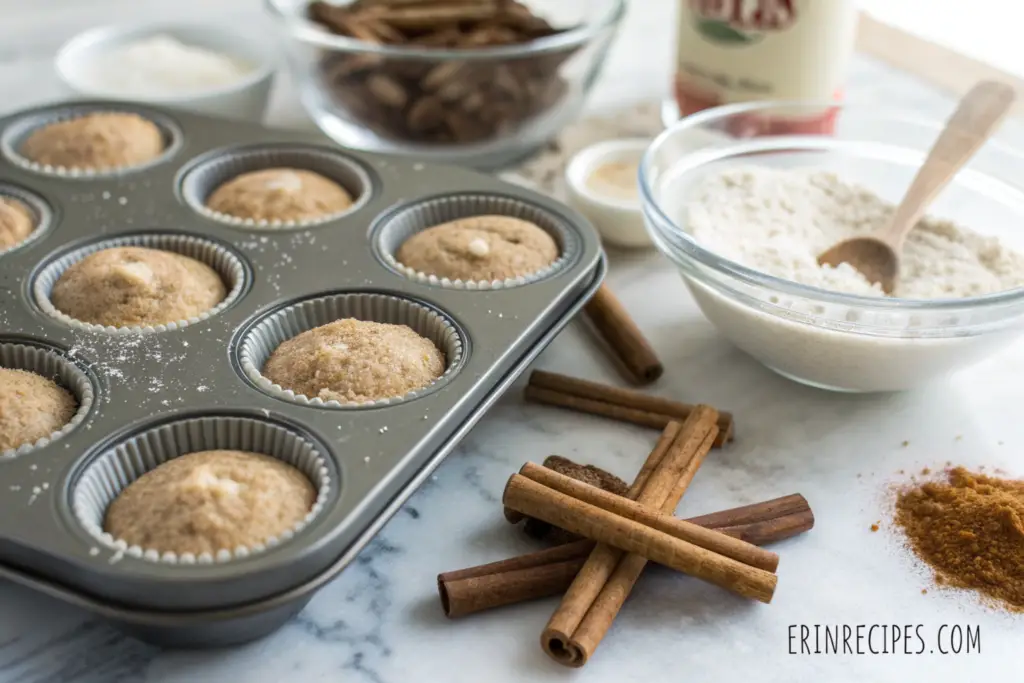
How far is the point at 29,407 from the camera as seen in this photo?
1307mm

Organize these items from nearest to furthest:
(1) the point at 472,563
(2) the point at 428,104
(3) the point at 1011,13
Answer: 1. (1) the point at 472,563
2. (2) the point at 428,104
3. (3) the point at 1011,13

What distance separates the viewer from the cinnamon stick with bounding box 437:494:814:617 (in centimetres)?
125

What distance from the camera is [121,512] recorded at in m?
1.19

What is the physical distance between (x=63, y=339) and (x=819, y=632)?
1.07 meters

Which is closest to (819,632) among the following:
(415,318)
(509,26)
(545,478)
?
(545,478)

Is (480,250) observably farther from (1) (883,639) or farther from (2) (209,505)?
(1) (883,639)

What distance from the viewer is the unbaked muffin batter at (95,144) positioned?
1.92 m

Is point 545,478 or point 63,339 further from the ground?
point 63,339

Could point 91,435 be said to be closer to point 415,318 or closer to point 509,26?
point 415,318

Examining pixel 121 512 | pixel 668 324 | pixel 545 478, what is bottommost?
pixel 668 324

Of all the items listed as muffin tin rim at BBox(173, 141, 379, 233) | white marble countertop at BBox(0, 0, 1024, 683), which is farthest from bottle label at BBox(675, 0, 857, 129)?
muffin tin rim at BBox(173, 141, 379, 233)

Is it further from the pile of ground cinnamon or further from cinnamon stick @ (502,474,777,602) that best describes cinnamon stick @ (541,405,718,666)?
the pile of ground cinnamon

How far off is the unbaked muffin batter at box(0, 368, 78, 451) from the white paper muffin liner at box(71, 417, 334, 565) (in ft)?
0.38

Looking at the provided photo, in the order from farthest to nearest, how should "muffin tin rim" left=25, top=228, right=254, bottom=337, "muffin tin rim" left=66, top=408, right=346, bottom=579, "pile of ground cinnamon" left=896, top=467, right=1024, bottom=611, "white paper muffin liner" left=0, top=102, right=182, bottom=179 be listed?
"white paper muffin liner" left=0, top=102, right=182, bottom=179, "muffin tin rim" left=25, top=228, right=254, bottom=337, "pile of ground cinnamon" left=896, top=467, right=1024, bottom=611, "muffin tin rim" left=66, top=408, right=346, bottom=579
